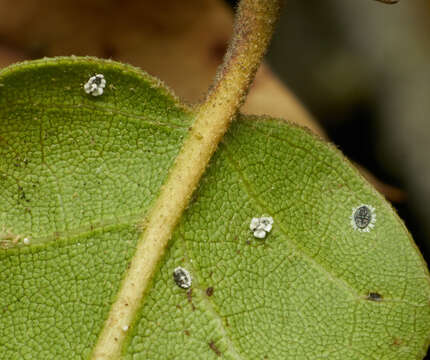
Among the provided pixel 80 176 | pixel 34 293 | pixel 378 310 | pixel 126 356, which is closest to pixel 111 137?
pixel 80 176

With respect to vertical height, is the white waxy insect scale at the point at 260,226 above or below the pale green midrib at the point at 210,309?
above

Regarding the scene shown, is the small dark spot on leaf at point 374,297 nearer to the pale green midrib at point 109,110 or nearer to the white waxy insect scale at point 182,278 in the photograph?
the white waxy insect scale at point 182,278

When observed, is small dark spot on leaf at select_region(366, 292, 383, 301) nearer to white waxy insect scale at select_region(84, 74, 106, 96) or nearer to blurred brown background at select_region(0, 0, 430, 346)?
white waxy insect scale at select_region(84, 74, 106, 96)

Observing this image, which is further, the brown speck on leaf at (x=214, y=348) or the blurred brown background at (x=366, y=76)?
the blurred brown background at (x=366, y=76)

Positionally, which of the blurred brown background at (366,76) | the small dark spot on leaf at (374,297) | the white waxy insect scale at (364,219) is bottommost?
the blurred brown background at (366,76)

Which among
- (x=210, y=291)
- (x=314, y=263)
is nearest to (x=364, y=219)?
(x=314, y=263)

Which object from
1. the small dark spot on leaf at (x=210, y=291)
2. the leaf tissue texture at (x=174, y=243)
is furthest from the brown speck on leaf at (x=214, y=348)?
the small dark spot on leaf at (x=210, y=291)

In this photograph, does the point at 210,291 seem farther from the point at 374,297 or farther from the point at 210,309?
the point at 374,297
